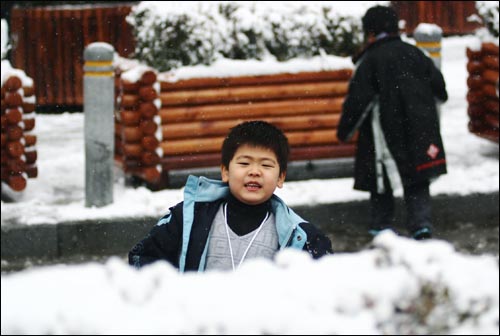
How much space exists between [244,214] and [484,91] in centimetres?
744

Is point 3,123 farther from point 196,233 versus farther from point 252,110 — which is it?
point 196,233

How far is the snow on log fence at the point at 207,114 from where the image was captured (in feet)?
26.8

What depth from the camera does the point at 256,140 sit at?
2.96 m

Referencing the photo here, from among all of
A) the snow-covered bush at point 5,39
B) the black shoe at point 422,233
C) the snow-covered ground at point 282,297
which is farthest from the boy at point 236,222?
the snow-covered bush at point 5,39

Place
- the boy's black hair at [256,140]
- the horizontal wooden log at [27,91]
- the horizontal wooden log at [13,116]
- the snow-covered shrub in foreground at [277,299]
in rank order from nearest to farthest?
the snow-covered shrub in foreground at [277,299]
the boy's black hair at [256,140]
the horizontal wooden log at [13,116]
the horizontal wooden log at [27,91]

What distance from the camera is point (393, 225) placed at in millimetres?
7750

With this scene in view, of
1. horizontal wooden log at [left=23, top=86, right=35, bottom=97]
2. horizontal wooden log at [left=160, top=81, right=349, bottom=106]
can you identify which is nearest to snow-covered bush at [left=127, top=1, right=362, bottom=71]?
horizontal wooden log at [left=160, top=81, right=349, bottom=106]

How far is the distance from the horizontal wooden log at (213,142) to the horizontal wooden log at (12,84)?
1.22 metres

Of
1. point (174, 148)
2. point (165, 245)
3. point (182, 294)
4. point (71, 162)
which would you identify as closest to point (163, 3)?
point (174, 148)

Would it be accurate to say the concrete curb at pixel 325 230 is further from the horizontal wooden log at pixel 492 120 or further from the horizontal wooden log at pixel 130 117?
the horizontal wooden log at pixel 492 120

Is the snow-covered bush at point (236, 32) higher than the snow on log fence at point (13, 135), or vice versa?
the snow-covered bush at point (236, 32)

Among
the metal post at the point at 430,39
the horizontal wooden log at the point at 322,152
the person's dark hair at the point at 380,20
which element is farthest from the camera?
the horizontal wooden log at the point at 322,152

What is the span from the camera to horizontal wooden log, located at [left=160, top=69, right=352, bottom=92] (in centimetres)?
819

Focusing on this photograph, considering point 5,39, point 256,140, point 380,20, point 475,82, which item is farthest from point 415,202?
point 5,39
